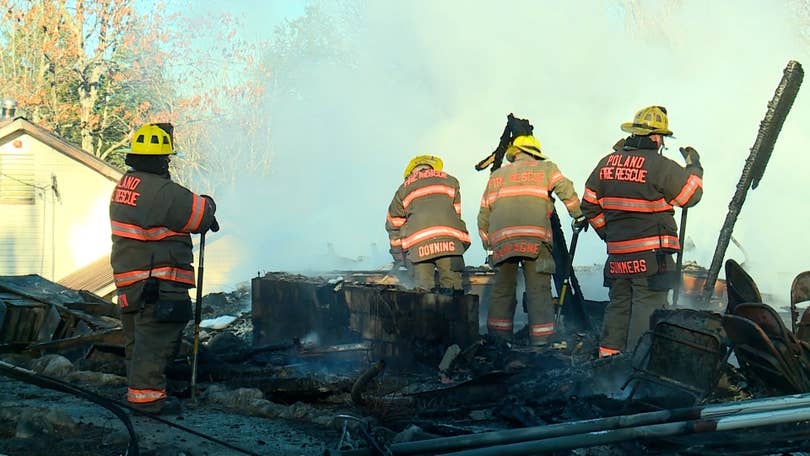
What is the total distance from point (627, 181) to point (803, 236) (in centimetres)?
901

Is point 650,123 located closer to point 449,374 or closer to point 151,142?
point 449,374

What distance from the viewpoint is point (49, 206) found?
20312 millimetres

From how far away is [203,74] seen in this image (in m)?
35.2

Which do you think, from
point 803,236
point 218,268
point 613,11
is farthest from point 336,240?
point 803,236

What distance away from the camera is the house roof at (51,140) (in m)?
19.6

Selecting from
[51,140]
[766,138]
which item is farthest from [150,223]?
[51,140]

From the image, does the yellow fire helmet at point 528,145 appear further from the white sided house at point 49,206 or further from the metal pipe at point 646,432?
the white sided house at point 49,206

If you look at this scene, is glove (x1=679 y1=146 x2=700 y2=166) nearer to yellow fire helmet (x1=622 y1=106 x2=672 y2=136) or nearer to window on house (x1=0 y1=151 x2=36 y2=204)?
yellow fire helmet (x1=622 y1=106 x2=672 y2=136)

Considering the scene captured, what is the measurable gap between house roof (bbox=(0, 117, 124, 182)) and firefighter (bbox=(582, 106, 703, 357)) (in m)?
16.9

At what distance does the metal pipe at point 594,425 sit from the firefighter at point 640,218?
267cm

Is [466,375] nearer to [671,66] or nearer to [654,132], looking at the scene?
[654,132]

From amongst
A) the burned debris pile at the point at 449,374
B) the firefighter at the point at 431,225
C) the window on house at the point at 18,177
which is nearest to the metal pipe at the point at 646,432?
the burned debris pile at the point at 449,374

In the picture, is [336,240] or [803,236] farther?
[336,240]

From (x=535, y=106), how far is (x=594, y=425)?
15.7 metres
